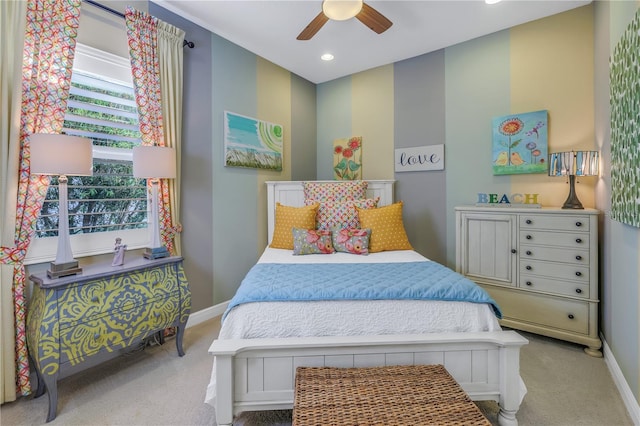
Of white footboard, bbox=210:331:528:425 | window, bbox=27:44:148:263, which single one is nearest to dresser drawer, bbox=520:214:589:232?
white footboard, bbox=210:331:528:425

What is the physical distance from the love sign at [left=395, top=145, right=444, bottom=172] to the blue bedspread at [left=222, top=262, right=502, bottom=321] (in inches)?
65.9

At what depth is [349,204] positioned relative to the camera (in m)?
2.89

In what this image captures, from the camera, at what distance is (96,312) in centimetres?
171

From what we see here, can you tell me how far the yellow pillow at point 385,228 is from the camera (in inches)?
102

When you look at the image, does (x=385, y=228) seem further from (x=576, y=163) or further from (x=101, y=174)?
(x=101, y=174)

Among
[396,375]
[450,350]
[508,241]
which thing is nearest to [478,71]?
[508,241]

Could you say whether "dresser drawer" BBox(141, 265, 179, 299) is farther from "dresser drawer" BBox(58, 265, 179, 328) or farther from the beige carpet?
the beige carpet

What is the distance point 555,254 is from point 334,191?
199 centimetres

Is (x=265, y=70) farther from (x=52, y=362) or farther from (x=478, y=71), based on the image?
(x=52, y=362)

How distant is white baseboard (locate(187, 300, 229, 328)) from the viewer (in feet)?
8.77

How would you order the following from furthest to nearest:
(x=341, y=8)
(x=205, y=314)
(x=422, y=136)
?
(x=422, y=136) → (x=205, y=314) → (x=341, y=8)

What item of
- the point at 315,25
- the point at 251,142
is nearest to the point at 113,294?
the point at 251,142

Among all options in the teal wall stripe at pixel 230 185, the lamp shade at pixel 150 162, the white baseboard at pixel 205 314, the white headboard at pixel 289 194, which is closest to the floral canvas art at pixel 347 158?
the white headboard at pixel 289 194

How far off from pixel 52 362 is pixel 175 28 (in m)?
2.54
